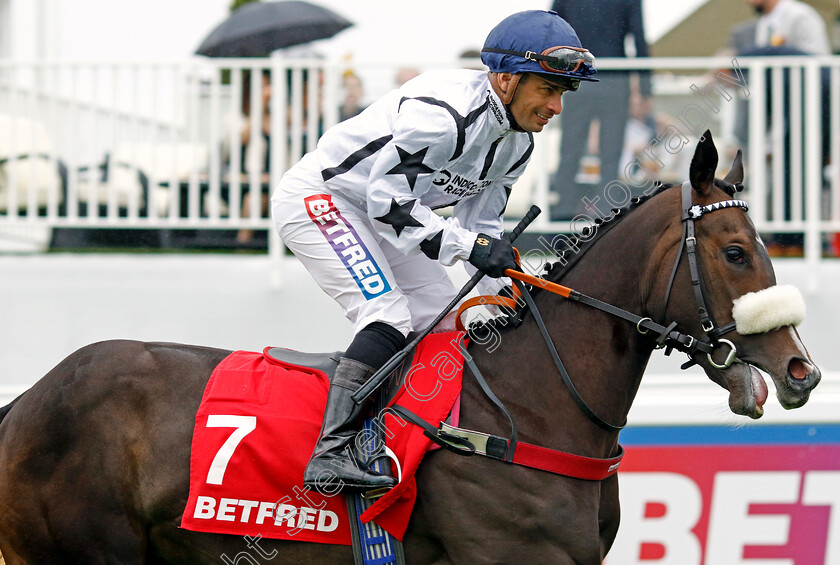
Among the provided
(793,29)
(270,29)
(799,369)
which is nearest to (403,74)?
(270,29)

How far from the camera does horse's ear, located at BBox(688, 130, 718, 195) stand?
8.45ft

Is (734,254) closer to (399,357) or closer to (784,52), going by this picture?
(399,357)

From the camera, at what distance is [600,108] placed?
5.50 metres

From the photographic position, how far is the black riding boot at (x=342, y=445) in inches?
104

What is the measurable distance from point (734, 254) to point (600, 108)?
122 inches

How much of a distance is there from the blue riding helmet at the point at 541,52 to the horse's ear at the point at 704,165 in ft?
1.44

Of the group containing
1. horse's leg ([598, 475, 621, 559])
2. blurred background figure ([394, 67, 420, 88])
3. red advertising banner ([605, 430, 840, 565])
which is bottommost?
red advertising banner ([605, 430, 840, 565])

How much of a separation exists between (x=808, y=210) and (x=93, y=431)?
163 inches

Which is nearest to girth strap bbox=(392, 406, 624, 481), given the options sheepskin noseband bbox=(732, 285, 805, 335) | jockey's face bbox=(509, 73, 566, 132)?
sheepskin noseband bbox=(732, 285, 805, 335)

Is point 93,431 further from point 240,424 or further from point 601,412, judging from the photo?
point 601,412

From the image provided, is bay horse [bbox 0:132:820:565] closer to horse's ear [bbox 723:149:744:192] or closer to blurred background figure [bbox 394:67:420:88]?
horse's ear [bbox 723:149:744:192]

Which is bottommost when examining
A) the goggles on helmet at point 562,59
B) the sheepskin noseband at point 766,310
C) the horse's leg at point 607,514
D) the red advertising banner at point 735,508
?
the red advertising banner at point 735,508

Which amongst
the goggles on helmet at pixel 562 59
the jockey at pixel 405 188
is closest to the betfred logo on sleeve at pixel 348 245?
the jockey at pixel 405 188

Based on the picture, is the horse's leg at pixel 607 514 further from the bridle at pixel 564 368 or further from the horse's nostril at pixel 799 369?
the horse's nostril at pixel 799 369
